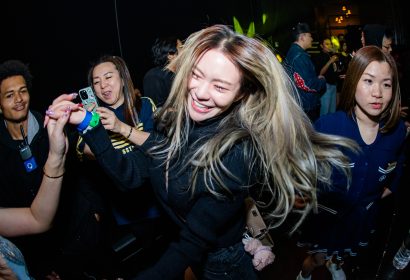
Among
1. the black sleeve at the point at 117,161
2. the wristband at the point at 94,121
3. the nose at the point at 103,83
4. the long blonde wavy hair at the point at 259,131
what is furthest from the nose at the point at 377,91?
the nose at the point at 103,83

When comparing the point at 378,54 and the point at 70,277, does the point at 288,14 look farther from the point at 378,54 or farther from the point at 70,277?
the point at 70,277

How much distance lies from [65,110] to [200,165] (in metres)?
0.62

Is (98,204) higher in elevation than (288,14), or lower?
lower

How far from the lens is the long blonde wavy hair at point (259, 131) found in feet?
4.37

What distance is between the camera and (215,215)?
1240 millimetres

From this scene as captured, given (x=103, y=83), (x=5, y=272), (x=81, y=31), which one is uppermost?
(x=81, y=31)

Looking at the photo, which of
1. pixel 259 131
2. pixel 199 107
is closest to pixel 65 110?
pixel 199 107

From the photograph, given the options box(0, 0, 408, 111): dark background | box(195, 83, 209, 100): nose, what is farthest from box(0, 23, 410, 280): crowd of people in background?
box(0, 0, 408, 111): dark background

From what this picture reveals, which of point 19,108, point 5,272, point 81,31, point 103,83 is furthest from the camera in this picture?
point 81,31

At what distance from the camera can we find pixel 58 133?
4.35ft

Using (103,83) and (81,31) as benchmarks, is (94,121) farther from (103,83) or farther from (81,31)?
(81,31)

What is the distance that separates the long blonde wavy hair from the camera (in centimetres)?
133

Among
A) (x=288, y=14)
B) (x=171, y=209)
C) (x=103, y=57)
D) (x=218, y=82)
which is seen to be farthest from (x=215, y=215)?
(x=288, y=14)

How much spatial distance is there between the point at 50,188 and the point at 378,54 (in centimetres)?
191
